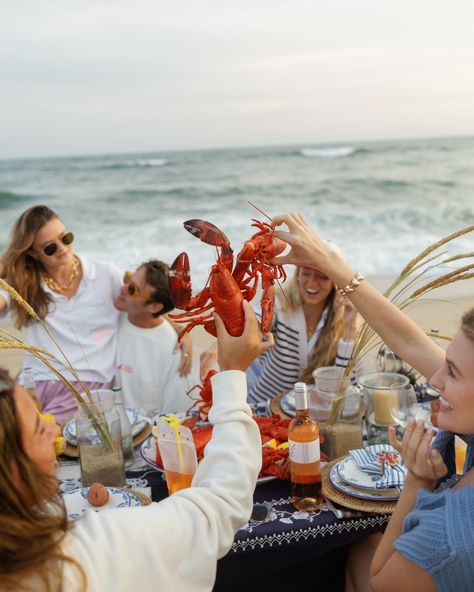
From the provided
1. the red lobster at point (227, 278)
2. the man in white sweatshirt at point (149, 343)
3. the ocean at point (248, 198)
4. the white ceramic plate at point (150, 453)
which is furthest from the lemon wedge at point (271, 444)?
the ocean at point (248, 198)

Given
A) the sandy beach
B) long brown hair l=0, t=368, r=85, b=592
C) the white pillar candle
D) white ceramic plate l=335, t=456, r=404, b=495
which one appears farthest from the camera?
the sandy beach

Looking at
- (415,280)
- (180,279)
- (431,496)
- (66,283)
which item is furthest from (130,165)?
(431,496)

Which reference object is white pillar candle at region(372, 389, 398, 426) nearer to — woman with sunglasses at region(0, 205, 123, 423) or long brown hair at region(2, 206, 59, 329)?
woman with sunglasses at region(0, 205, 123, 423)

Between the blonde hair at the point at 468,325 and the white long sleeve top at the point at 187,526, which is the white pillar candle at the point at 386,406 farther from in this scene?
the white long sleeve top at the point at 187,526

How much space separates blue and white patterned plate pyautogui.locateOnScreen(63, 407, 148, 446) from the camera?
2.77 metres

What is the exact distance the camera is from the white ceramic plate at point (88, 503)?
2.20 meters

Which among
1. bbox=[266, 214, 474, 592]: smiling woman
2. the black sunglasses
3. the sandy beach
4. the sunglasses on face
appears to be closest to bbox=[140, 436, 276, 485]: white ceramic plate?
bbox=[266, 214, 474, 592]: smiling woman

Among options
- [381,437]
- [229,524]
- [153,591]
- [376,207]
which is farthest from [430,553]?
[376,207]

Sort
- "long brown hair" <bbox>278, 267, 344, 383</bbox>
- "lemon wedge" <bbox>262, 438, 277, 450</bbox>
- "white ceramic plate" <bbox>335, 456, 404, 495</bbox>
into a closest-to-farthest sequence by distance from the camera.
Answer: "white ceramic plate" <bbox>335, 456, 404, 495</bbox> → "lemon wedge" <bbox>262, 438, 277, 450</bbox> → "long brown hair" <bbox>278, 267, 344, 383</bbox>

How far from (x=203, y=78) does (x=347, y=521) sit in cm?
2913

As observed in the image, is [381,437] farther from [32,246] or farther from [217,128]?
[217,128]

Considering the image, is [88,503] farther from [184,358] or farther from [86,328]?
[86,328]

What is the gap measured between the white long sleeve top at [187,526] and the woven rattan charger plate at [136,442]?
1168mm

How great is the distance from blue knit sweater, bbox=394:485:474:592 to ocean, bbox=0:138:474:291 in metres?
7.88
